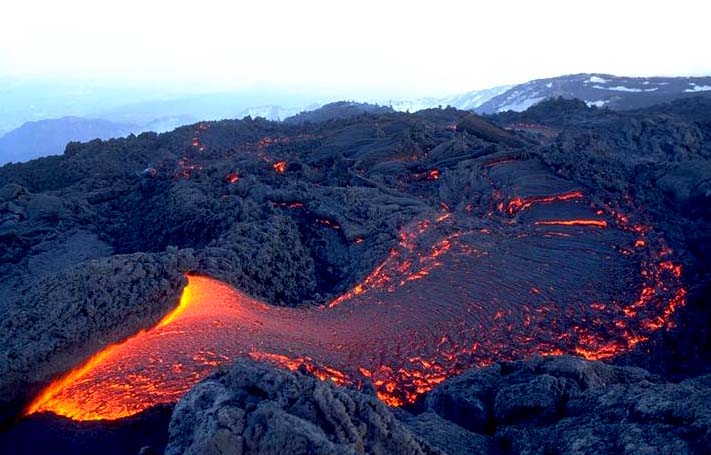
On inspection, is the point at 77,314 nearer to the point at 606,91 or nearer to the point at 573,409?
the point at 573,409

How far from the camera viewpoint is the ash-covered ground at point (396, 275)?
15.8 feet

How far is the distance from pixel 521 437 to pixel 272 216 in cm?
846

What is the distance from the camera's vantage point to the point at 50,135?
78062 millimetres

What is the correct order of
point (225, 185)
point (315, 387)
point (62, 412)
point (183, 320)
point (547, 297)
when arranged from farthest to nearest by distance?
point (225, 185) → point (547, 297) → point (183, 320) → point (62, 412) → point (315, 387)

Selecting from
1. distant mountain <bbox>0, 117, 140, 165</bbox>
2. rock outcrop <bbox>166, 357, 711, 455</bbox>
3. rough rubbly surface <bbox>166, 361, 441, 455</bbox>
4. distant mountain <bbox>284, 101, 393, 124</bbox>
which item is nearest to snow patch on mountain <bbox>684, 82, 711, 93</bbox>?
distant mountain <bbox>284, 101, 393, 124</bbox>

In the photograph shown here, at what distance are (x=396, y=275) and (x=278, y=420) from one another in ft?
20.5

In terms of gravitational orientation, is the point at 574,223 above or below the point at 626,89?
below

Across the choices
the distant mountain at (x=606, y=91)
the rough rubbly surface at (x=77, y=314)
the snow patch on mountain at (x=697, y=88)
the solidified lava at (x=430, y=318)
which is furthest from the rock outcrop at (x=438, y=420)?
the snow patch on mountain at (x=697, y=88)

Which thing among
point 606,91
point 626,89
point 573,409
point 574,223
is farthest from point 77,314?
point 626,89

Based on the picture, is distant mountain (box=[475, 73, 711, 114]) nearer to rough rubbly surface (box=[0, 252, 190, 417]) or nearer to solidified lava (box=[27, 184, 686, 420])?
solidified lava (box=[27, 184, 686, 420])

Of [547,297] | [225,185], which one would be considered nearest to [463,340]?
[547,297]

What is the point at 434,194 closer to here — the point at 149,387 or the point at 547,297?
the point at 547,297

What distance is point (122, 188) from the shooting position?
16.7 m

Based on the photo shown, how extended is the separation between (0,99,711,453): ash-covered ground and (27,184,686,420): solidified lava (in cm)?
4
